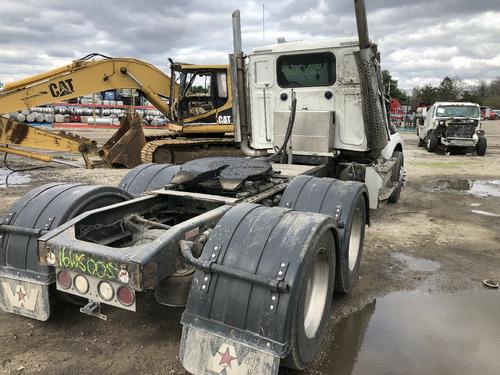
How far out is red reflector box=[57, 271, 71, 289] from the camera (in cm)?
288

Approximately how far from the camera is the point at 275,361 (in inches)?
94.1

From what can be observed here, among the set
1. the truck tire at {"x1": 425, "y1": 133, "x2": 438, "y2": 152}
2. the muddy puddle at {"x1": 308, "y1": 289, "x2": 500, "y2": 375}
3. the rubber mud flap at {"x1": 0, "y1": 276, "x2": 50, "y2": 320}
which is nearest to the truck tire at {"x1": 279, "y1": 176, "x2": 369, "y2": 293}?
the muddy puddle at {"x1": 308, "y1": 289, "x2": 500, "y2": 375}

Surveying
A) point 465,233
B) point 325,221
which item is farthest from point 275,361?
point 465,233

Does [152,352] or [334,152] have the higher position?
[334,152]

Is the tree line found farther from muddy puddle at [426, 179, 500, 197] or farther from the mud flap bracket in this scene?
the mud flap bracket

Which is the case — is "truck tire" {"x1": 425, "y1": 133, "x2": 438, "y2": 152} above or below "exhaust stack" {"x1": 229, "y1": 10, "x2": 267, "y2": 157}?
below

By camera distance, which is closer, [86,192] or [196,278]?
[196,278]

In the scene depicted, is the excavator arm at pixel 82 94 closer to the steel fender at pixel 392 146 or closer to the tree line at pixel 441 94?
the steel fender at pixel 392 146

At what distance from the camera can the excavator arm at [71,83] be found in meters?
11.5

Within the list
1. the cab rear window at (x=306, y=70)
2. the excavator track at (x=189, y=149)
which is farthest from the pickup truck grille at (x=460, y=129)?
the cab rear window at (x=306, y=70)

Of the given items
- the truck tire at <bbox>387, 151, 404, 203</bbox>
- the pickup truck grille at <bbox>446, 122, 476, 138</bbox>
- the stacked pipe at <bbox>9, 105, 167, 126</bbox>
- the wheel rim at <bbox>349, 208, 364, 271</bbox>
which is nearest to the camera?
the wheel rim at <bbox>349, 208, 364, 271</bbox>

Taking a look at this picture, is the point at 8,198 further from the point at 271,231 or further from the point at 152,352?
the point at 271,231

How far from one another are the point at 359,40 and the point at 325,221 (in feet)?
10.9

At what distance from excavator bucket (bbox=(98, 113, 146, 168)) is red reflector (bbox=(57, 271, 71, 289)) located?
31.0 ft
